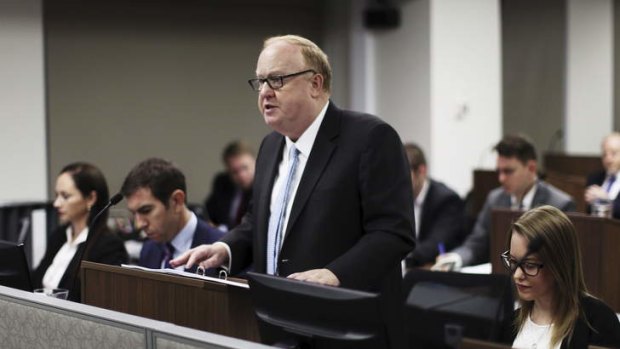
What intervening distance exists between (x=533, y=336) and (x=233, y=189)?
467cm

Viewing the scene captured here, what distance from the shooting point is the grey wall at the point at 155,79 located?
6.99m

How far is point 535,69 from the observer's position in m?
9.89

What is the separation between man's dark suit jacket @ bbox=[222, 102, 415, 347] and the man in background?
3.95m

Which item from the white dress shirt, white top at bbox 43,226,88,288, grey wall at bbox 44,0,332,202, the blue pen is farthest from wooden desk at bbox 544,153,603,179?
the white dress shirt

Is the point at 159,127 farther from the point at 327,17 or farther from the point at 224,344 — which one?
the point at 224,344

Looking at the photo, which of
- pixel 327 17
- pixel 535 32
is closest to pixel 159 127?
pixel 327 17

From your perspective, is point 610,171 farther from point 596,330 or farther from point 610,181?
point 596,330

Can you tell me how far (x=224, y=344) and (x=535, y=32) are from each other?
28.8ft

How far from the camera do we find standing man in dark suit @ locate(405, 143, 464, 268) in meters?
4.89

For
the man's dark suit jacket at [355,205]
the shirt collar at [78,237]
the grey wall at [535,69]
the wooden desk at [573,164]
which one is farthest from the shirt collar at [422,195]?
the grey wall at [535,69]

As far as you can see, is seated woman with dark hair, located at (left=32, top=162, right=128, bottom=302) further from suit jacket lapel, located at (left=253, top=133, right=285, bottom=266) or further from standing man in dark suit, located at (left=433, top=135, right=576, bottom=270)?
standing man in dark suit, located at (left=433, top=135, right=576, bottom=270)

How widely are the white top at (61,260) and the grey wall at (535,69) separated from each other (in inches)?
270

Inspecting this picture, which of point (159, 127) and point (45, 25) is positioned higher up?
point (45, 25)

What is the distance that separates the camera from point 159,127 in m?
7.49
